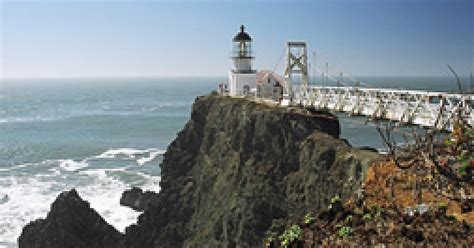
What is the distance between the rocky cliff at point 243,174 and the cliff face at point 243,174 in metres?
0.05

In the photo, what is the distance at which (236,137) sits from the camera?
114 feet

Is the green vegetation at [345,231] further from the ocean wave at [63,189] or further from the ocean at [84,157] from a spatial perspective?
the ocean wave at [63,189]

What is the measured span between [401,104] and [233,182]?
1436cm

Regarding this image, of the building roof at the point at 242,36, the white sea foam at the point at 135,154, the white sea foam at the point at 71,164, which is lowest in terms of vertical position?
the white sea foam at the point at 71,164

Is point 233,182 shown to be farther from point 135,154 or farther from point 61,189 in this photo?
point 135,154

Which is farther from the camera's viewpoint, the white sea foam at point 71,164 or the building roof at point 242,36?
the white sea foam at point 71,164

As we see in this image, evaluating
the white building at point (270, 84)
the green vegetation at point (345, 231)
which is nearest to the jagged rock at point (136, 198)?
the white building at point (270, 84)

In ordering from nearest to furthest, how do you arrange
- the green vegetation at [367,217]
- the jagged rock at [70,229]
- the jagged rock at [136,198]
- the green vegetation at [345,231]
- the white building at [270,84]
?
the green vegetation at [345,231] < the green vegetation at [367,217] < the jagged rock at [70,229] < the white building at [270,84] < the jagged rock at [136,198]

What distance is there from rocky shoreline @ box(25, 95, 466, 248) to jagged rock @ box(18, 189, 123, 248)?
0.07 meters

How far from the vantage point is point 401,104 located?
21125 mm

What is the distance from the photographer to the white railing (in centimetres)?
1600

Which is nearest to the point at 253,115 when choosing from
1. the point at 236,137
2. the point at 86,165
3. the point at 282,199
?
the point at 236,137

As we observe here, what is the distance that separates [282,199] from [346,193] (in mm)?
6120

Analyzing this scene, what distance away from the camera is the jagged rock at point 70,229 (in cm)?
3647
